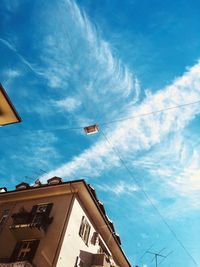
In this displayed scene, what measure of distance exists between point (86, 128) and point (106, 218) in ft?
35.0

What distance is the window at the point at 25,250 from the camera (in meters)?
14.5

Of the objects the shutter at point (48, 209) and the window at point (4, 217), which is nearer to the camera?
the shutter at point (48, 209)

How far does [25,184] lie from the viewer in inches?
811

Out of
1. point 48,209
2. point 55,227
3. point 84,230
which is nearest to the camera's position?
point 55,227

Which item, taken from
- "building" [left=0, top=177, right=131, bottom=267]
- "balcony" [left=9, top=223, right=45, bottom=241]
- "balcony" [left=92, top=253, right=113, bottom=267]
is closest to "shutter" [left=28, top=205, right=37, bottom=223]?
"building" [left=0, top=177, right=131, bottom=267]

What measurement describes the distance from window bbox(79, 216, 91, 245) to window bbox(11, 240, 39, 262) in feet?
10.8

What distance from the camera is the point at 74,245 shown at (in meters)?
15.5

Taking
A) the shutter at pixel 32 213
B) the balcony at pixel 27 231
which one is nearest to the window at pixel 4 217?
the shutter at pixel 32 213

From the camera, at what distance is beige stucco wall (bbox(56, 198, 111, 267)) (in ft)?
47.3

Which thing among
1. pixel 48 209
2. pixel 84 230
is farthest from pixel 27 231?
pixel 84 230

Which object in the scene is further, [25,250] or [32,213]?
[32,213]

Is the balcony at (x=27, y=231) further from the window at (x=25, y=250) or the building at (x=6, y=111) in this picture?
the building at (x=6, y=111)

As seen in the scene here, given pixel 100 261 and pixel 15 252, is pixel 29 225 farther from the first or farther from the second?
pixel 100 261

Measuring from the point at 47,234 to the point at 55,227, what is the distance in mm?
647
